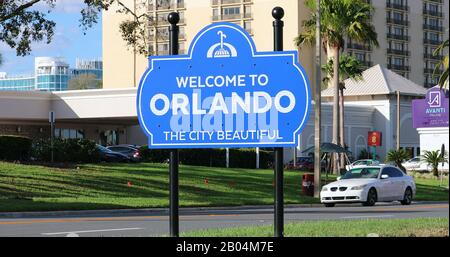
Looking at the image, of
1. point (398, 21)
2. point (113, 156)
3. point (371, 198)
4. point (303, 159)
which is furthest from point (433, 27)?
point (371, 198)

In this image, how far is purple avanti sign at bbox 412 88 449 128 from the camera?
221 ft

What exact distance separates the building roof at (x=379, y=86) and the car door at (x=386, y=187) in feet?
192

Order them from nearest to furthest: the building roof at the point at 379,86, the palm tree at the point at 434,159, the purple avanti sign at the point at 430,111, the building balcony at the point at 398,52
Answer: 1. the palm tree at the point at 434,159
2. the purple avanti sign at the point at 430,111
3. the building roof at the point at 379,86
4. the building balcony at the point at 398,52

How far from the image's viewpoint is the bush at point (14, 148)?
4700cm

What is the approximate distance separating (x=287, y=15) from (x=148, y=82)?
109 meters

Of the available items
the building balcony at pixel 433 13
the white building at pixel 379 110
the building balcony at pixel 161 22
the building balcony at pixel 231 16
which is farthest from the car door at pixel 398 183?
the building balcony at pixel 433 13

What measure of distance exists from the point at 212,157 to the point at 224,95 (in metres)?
50.3

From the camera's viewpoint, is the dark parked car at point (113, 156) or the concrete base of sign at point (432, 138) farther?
the concrete base of sign at point (432, 138)

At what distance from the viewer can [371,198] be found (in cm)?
3155

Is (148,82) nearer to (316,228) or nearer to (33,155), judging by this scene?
(316,228)

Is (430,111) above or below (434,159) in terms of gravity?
above

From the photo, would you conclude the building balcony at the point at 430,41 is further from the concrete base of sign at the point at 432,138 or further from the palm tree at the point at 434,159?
the palm tree at the point at 434,159

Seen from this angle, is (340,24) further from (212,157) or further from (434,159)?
(212,157)

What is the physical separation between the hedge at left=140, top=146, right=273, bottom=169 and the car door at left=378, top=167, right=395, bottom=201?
24.7 m
